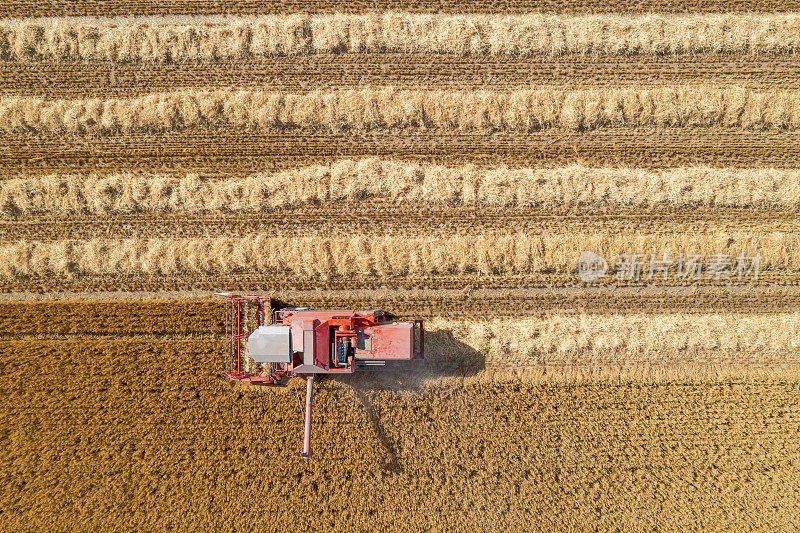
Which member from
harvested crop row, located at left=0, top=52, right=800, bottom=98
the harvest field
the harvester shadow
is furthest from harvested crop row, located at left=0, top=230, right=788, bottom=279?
harvested crop row, located at left=0, top=52, right=800, bottom=98

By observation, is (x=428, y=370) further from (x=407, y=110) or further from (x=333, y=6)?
(x=333, y=6)

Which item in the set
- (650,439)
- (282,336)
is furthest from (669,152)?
(282,336)

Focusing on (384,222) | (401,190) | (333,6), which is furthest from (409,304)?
(333,6)

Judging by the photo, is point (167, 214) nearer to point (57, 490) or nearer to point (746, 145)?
point (57, 490)

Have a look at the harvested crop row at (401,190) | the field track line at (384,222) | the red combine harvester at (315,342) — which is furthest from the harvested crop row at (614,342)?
the harvested crop row at (401,190)

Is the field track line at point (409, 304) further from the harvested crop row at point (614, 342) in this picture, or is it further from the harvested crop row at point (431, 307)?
the harvested crop row at point (614, 342)

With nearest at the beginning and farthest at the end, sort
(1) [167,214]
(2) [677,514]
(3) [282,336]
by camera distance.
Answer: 1. (3) [282,336]
2. (2) [677,514]
3. (1) [167,214]

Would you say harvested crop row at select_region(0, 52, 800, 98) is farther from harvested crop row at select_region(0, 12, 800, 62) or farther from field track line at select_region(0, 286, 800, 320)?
field track line at select_region(0, 286, 800, 320)
